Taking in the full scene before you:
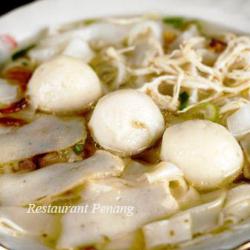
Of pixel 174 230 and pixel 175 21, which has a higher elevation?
pixel 175 21

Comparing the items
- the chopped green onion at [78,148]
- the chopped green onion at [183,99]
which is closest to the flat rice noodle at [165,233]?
the chopped green onion at [78,148]

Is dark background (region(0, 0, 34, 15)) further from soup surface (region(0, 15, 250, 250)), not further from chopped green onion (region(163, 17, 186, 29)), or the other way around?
chopped green onion (region(163, 17, 186, 29))

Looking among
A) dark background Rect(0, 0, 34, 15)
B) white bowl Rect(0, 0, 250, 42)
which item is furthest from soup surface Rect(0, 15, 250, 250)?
dark background Rect(0, 0, 34, 15)

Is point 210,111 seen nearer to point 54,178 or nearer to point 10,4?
point 54,178

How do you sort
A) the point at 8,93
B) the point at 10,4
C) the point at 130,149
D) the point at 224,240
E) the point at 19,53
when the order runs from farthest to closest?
the point at 10,4 → the point at 19,53 → the point at 8,93 → the point at 130,149 → the point at 224,240

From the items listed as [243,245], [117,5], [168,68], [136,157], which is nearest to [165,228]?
[243,245]

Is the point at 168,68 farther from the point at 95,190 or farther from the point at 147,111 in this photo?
the point at 95,190

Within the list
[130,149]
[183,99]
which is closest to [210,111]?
[183,99]
